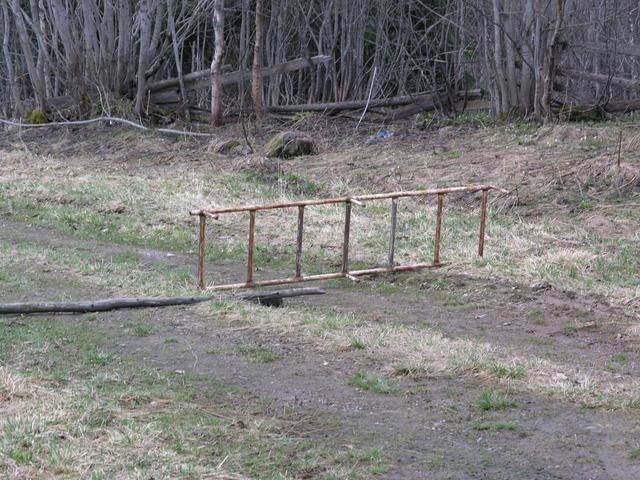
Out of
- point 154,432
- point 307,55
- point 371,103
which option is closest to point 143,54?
point 307,55

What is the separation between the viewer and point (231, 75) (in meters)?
22.1

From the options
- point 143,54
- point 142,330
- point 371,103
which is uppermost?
point 143,54

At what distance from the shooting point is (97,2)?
81.7 ft

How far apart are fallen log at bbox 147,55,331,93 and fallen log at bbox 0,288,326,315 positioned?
12860 millimetres

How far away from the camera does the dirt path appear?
569 centimetres

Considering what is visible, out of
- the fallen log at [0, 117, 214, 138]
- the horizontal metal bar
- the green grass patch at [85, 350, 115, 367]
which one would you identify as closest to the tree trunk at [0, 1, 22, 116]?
the fallen log at [0, 117, 214, 138]

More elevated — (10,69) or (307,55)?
(307,55)

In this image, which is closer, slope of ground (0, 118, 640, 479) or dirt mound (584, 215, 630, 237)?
slope of ground (0, 118, 640, 479)

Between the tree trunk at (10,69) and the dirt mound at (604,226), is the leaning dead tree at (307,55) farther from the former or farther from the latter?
the dirt mound at (604,226)

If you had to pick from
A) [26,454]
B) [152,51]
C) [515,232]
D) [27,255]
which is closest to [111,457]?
[26,454]

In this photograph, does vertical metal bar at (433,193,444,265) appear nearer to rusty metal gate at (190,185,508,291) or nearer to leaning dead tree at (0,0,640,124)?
rusty metal gate at (190,185,508,291)

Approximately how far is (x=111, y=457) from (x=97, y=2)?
21.1 metres

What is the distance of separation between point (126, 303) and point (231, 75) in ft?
45.3

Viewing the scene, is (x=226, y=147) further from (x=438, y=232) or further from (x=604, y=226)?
(x=438, y=232)
